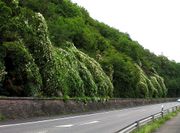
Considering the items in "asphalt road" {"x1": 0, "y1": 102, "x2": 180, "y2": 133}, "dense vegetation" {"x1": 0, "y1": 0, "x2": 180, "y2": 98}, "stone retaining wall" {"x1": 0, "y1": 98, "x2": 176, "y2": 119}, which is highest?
"dense vegetation" {"x1": 0, "y1": 0, "x2": 180, "y2": 98}

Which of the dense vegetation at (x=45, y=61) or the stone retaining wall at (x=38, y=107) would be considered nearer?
the stone retaining wall at (x=38, y=107)

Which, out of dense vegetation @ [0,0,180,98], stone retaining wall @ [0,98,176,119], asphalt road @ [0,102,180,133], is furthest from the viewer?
dense vegetation @ [0,0,180,98]

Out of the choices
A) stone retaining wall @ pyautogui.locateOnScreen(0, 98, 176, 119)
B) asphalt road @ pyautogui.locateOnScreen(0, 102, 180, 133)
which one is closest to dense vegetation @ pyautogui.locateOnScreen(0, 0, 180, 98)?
stone retaining wall @ pyautogui.locateOnScreen(0, 98, 176, 119)

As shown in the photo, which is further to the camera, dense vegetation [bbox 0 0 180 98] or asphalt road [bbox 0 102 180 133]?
dense vegetation [bbox 0 0 180 98]

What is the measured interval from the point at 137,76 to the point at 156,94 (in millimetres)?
23306

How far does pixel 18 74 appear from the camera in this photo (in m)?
35.1

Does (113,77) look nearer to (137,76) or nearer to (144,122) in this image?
(137,76)

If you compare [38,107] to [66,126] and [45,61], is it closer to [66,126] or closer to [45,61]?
[45,61]

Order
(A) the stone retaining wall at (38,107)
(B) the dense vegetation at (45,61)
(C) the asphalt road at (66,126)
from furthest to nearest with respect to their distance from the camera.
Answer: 1. (B) the dense vegetation at (45,61)
2. (A) the stone retaining wall at (38,107)
3. (C) the asphalt road at (66,126)

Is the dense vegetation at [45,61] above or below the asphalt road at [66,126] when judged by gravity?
above

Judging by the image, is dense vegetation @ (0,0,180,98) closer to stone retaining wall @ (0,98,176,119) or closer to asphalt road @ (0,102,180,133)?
stone retaining wall @ (0,98,176,119)

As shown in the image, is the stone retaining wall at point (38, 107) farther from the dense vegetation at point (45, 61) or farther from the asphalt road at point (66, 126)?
the asphalt road at point (66, 126)

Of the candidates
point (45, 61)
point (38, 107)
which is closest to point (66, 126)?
point (38, 107)

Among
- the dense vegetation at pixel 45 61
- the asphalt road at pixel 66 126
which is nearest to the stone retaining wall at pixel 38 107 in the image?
the dense vegetation at pixel 45 61
